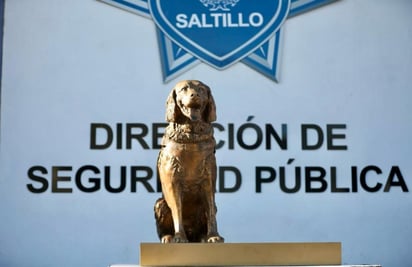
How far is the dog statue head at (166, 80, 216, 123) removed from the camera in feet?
9.95

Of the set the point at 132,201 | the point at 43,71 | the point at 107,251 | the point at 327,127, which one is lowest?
the point at 107,251

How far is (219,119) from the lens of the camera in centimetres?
557

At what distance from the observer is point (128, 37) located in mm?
5691

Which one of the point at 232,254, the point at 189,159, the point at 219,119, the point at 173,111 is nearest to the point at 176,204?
the point at 189,159

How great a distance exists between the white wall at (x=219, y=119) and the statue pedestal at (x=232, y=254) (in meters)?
2.77

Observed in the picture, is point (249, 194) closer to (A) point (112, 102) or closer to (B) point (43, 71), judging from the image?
(A) point (112, 102)

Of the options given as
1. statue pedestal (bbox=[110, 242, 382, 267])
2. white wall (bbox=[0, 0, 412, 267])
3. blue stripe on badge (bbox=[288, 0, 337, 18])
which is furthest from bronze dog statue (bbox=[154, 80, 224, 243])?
blue stripe on badge (bbox=[288, 0, 337, 18])

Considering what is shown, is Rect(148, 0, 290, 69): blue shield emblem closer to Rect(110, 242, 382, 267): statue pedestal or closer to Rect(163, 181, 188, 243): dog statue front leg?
Rect(163, 181, 188, 243): dog statue front leg

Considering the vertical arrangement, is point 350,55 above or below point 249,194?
above

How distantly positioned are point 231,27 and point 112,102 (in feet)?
3.33

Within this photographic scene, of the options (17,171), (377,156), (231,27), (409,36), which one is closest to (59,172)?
(17,171)

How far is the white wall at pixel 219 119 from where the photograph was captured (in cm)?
539

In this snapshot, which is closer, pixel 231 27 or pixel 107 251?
pixel 107 251

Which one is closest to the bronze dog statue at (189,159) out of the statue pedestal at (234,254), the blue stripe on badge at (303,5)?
the statue pedestal at (234,254)
